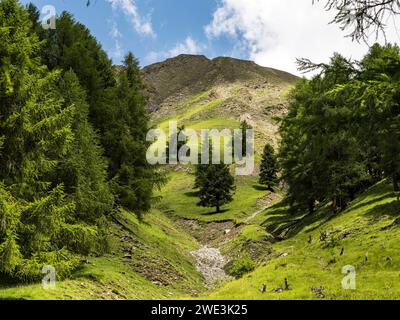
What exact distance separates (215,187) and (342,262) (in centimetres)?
5295

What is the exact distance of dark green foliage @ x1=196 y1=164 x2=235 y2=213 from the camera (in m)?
75.0

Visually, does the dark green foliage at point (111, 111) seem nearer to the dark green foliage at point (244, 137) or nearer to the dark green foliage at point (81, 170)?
the dark green foliage at point (81, 170)

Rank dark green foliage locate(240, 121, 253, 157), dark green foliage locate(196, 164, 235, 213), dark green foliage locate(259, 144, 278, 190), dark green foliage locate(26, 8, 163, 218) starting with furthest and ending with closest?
dark green foliage locate(240, 121, 253, 157), dark green foliage locate(259, 144, 278, 190), dark green foliage locate(196, 164, 235, 213), dark green foliage locate(26, 8, 163, 218)

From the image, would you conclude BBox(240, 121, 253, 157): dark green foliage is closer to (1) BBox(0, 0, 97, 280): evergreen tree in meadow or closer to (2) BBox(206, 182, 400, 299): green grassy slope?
(2) BBox(206, 182, 400, 299): green grassy slope

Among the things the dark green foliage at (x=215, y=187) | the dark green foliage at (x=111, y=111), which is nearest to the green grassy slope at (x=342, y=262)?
the dark green foliage at (x=111, y=111)

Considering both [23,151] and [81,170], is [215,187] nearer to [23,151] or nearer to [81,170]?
[81,170]

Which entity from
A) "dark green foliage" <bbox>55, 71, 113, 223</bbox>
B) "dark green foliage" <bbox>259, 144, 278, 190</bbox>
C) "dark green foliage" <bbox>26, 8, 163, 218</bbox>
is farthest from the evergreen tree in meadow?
"dark green foliage" <bbox>259, 144, 278, 190</bbox>

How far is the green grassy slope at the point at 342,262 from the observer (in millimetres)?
18906

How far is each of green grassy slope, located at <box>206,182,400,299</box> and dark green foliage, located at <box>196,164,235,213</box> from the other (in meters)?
38.3

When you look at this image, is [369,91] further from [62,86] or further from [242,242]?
[242,242]

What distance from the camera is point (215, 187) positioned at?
76.1 m

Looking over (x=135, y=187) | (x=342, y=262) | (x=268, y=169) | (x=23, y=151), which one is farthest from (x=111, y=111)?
(x=268, y=169)

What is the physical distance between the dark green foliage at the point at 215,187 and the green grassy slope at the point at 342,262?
1509 inches

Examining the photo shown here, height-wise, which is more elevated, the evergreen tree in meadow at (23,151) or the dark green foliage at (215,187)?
the evergreen tree in meadow at (23,151)
